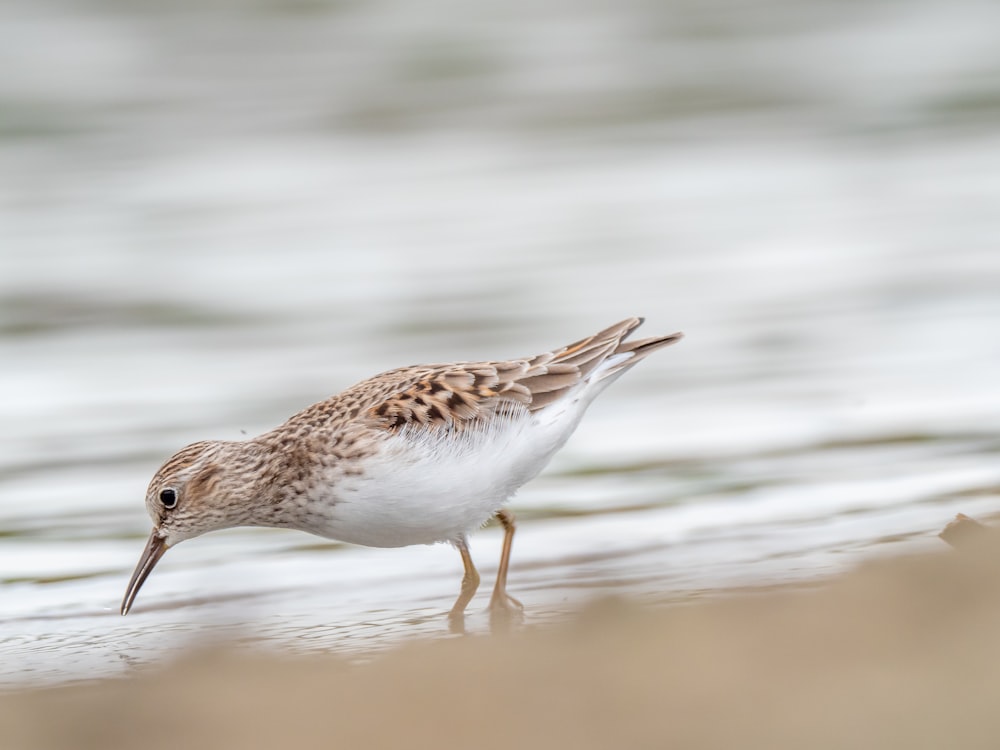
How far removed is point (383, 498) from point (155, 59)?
11.0 m

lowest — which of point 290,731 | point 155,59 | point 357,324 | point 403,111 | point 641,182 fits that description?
point 290,731

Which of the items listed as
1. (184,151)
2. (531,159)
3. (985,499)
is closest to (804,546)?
(985,499)

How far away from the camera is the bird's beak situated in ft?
19.0

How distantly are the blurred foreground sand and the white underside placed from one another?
1.16m

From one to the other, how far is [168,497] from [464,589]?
121 centimetres

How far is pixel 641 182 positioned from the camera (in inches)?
488

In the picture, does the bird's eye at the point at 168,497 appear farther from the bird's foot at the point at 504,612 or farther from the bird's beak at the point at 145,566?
the bird's foot at the point at 504,612

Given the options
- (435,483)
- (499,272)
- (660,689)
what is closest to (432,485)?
(435,483)

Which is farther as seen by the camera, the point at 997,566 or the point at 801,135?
the point at 801,135

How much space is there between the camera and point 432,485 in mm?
5484

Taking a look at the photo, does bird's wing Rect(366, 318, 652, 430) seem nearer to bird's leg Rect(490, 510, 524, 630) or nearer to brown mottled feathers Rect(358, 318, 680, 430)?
brown mottled feathers Rect(358, 318, 680, 430)

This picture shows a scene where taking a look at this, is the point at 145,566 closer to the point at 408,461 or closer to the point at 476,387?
the point at 408,461

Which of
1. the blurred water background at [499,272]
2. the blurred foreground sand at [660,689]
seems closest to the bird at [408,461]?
the blurred water background at [499,272]

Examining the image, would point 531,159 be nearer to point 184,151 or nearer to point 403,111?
point 403,111
